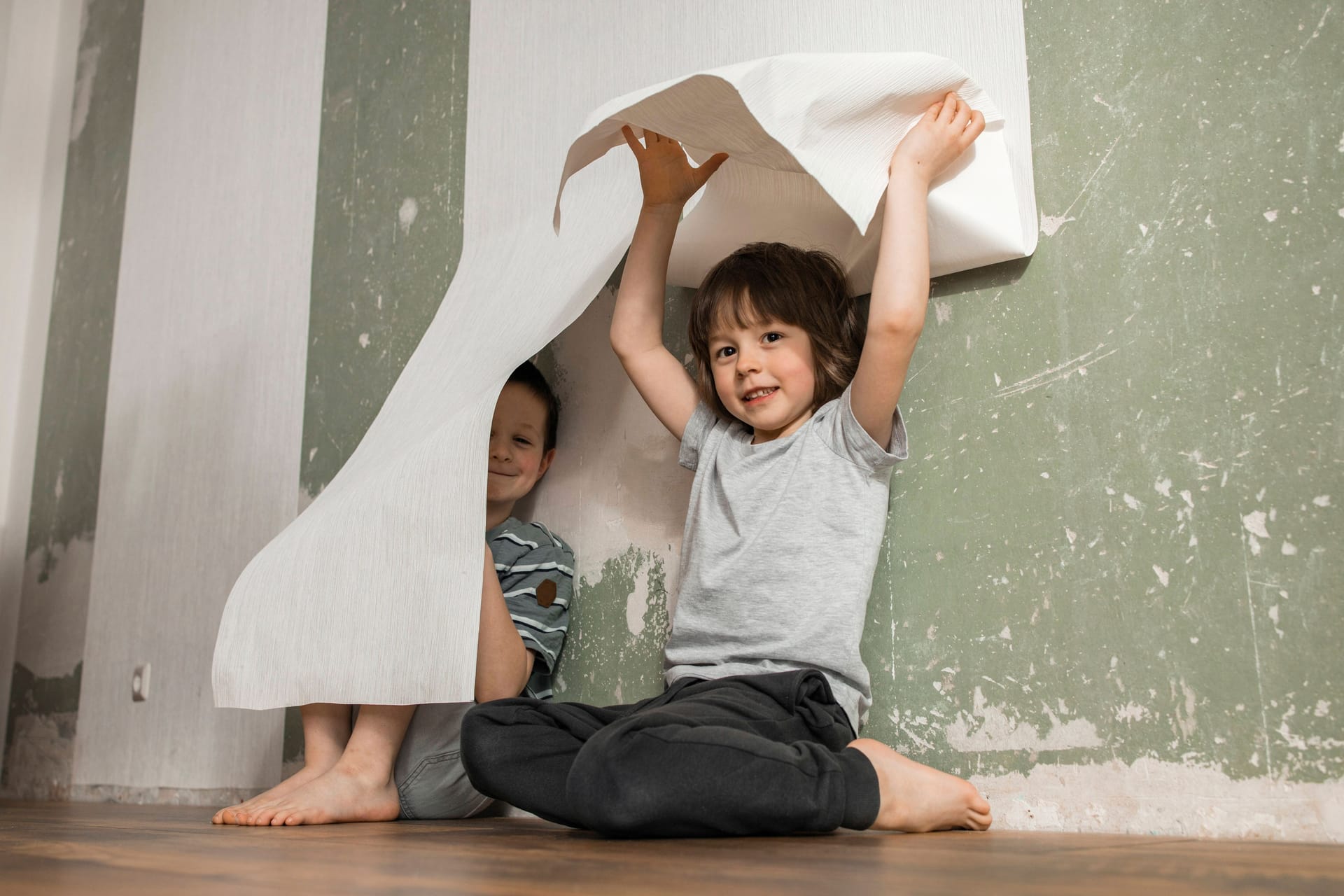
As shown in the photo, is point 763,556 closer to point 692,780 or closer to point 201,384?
point 692,780

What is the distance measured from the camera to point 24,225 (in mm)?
2703

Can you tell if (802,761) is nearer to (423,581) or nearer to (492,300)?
(423,581)

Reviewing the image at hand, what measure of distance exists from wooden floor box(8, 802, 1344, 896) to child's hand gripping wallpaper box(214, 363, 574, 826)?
21 cm

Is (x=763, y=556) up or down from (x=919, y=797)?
up

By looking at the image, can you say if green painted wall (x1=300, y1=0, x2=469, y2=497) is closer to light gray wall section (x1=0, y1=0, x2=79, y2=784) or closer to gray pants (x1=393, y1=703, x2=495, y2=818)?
gray pants (x1=393, y1=703, x2=495, y2=818)

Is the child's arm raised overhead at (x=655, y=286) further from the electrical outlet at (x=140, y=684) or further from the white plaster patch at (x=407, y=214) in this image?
the electrical outlet at (x=140, y=684)

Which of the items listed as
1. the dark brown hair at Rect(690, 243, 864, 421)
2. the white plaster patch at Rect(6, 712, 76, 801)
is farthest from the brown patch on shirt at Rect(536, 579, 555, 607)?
the white plaster patch at Rect(6, 712, 76, 801)

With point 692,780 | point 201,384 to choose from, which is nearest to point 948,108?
point 692,780

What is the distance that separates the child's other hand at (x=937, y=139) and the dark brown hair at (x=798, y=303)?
167 mm

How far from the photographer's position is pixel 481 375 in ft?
4.24

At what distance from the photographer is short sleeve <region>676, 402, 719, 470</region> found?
1.29 metres

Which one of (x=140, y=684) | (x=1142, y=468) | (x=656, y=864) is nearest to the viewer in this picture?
(x=656, y=864)

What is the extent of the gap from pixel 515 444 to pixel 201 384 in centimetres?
93

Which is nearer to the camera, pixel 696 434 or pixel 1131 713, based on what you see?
pixel 1131 713
